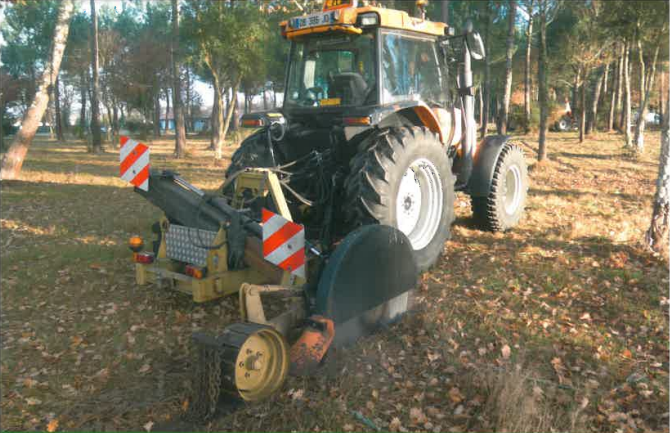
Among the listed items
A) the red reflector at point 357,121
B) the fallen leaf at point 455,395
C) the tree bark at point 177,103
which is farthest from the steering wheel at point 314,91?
the tree bark at point 177,103

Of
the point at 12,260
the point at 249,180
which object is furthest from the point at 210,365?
the point at 12,260

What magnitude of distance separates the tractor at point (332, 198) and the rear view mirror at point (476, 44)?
0.02 metres

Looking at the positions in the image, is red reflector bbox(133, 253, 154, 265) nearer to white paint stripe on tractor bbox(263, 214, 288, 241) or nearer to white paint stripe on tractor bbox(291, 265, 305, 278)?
white paint stripe on tractor bbox(263, 214, 288, 241)

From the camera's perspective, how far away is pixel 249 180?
15.4ft

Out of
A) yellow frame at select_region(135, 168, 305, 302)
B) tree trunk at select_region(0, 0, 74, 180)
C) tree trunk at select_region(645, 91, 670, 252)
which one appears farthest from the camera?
tree trunk at select_region(0, 0, 74, 180)

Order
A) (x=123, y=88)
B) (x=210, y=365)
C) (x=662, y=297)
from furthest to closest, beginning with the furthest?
(x=123, y=88) → (x=662, y=297) → (x=210, y=365)

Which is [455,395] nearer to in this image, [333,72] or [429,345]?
[429,345]

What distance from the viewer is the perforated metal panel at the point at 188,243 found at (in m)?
4.33

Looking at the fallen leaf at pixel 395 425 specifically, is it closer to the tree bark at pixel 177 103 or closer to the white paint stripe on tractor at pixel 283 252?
the white paint stripe on tractor at pixel 283 252

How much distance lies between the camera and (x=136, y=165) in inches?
179

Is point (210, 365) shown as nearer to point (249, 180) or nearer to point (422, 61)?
point (249, 180)

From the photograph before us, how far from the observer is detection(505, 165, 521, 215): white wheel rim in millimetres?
7608

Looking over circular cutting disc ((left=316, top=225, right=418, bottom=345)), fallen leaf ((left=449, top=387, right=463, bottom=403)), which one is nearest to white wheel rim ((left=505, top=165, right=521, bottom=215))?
circular cutting disc ((left=316, top=225, right=418, bottom=345))

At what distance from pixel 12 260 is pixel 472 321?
554 cm
